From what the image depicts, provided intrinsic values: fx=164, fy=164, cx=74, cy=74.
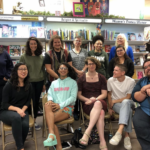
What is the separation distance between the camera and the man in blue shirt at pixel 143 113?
205 cm

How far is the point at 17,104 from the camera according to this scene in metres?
2.31

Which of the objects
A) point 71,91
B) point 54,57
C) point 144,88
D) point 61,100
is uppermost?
point 54,57

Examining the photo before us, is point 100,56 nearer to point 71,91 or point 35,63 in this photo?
point 71,91

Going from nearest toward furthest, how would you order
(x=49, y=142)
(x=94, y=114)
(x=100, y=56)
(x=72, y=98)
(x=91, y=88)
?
(x=49, y=142)
(x=94, y=114)
(x=72, y=98)
(x=91, y=88)
(x=100, y=56)

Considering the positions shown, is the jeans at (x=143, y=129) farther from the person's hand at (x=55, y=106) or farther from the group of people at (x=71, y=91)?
the person's hand at (x=55, y=106)

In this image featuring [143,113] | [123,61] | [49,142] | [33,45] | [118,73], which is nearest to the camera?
[49,142]

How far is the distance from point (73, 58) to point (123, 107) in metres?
1.45

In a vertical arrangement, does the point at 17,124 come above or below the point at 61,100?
below

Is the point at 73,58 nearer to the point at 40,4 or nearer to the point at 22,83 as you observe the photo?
the point at 22,83

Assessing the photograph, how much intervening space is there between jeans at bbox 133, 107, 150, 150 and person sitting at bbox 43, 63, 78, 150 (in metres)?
0.93

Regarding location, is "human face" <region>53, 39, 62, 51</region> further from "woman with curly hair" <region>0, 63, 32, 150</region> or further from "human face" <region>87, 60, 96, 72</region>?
"woman with curly hair" <region>0, 63, 32, 150</region>

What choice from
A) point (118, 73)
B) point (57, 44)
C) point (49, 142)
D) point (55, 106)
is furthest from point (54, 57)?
point (49, 142)

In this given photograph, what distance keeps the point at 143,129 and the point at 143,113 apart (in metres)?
0.22

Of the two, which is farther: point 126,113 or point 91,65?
point 91,65
